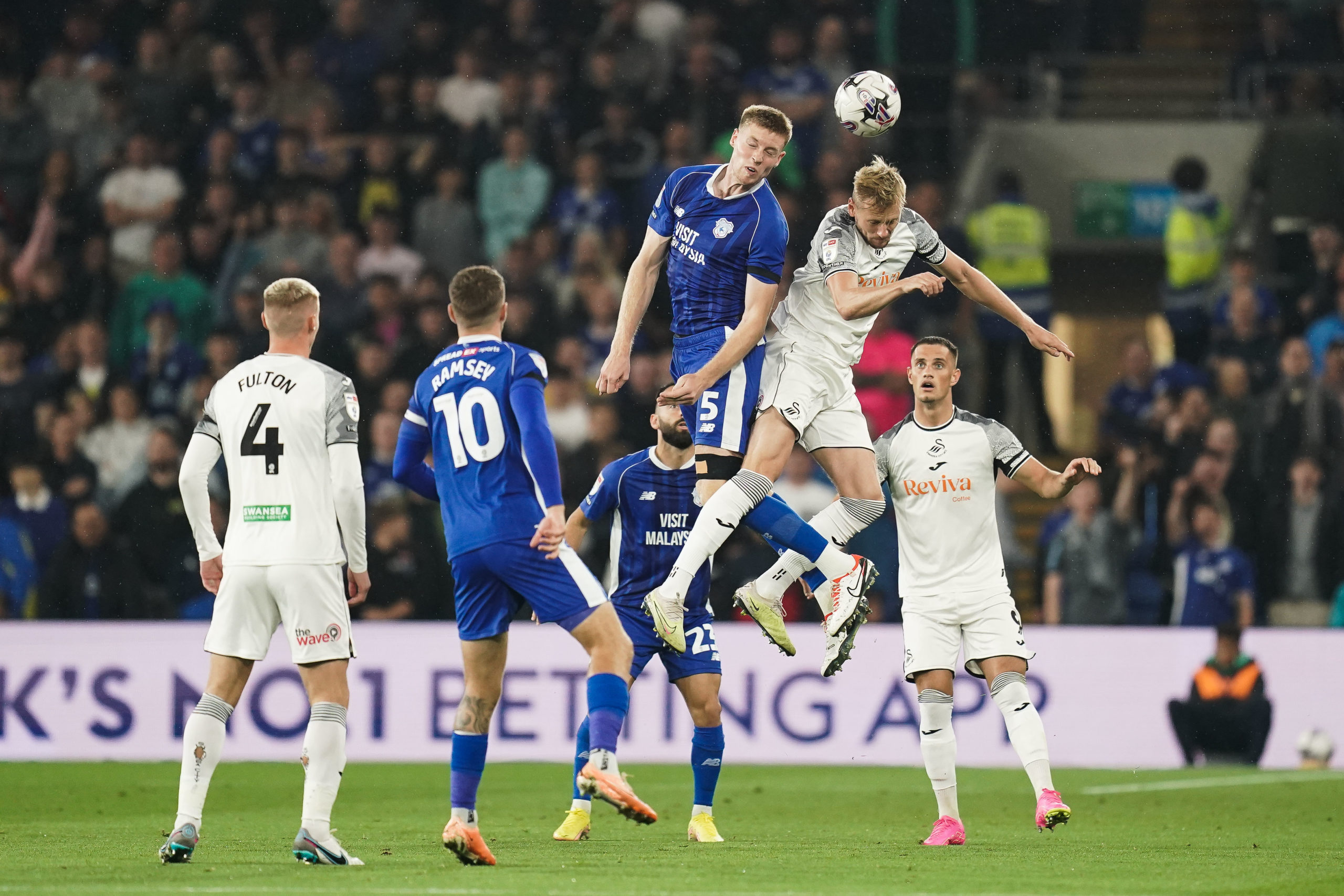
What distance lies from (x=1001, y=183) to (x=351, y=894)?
11.9m

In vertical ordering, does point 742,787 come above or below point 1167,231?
below

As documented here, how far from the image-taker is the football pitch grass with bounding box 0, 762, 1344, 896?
7242mm

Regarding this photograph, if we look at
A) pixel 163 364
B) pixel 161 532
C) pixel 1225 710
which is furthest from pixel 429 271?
pixel 1225 710

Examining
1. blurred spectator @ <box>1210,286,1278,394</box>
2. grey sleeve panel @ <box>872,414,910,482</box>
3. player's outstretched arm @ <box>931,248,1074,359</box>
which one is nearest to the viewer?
player's outstretched arm @ <box>931,248,1074,359</box>

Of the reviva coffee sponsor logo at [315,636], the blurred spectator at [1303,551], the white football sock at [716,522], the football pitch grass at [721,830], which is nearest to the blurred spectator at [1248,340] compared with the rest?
the blurred spectator at [1303,551]

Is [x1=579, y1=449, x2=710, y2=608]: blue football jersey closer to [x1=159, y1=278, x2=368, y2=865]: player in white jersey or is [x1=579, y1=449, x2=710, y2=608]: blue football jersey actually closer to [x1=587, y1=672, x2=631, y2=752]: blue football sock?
[x1=587, y1=672, x2=631, y2=752]: blue football sock

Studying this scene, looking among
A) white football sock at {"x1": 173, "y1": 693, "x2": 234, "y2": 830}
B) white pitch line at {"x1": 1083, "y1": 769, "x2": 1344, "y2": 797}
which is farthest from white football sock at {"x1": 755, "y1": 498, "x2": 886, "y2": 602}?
white pitch line at {"x1": 1083, "y1": 769, "x2": 1344, "y2": 797}

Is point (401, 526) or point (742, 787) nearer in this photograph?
point (742, 787)

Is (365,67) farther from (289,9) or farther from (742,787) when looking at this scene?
(742,787)

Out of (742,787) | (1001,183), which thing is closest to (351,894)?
(742,787)

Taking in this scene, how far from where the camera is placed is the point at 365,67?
19.3 meters

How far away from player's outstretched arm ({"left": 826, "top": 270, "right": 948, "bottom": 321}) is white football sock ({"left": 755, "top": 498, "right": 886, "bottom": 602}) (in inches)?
38.6

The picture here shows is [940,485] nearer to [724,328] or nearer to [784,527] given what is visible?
[784,527]

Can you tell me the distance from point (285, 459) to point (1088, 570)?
852 centimetres
